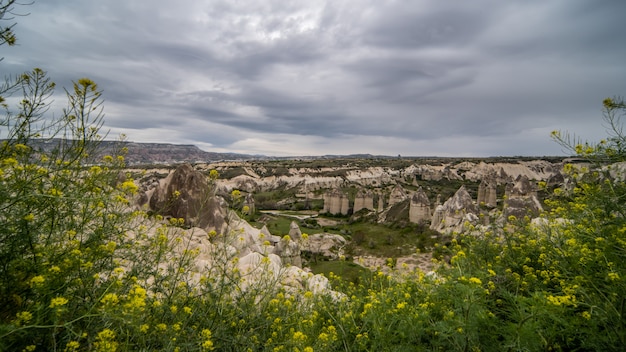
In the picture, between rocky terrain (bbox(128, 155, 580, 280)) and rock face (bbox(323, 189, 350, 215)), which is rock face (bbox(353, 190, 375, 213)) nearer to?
rocky terrain (bbox(128, 155, 580, 280))

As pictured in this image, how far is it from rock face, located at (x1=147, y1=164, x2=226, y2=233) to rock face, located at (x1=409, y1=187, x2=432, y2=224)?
31.3 m

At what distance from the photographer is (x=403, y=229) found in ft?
138

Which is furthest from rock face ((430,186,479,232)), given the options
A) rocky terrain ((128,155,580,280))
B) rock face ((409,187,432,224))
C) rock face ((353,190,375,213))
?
rock face ((353,190,375,213))

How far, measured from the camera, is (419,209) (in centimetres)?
4300

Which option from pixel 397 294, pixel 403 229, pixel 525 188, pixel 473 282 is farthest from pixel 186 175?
pixel 525 188

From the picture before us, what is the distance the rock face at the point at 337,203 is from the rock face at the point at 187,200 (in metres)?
44.8

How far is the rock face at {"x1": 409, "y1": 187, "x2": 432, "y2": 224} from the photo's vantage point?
140 ft

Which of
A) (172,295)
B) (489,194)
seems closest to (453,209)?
(489,194)

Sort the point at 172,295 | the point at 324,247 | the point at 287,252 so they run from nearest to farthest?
the point at 172,295 < the point at 287,252 < the point at 324,247

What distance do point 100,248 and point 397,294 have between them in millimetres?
4536

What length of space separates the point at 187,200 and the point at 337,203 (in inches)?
1857

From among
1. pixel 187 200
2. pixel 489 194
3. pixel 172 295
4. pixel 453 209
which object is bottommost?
pixel 453 209

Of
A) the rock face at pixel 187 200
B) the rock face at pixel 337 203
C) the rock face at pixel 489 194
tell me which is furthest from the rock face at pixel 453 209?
the rock face at pixel 187 200

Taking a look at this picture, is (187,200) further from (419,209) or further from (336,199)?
(336,199)
